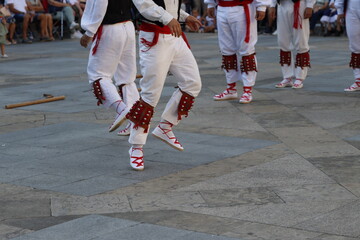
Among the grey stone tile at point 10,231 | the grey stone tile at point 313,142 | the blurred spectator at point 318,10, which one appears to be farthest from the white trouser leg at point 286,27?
the blurred spectator at point 318,10

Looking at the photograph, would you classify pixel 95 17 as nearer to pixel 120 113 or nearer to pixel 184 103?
pixel 120 113

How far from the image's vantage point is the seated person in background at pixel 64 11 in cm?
2388

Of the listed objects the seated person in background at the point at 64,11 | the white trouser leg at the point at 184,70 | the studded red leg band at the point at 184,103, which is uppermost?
the white trouser leg at the point at 184,70

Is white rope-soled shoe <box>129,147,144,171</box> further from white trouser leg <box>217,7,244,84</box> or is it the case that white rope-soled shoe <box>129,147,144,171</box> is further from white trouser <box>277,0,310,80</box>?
white trouser <box>277,0,310,80</box>

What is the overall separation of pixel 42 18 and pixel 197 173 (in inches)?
712

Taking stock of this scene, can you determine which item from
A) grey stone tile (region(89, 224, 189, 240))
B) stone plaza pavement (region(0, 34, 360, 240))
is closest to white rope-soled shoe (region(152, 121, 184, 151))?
stone plaza pavement (region(0, 34, 360, 240))

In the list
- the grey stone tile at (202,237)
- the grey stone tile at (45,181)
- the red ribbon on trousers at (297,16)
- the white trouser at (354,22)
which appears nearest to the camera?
the grey stone tile at (202,237)

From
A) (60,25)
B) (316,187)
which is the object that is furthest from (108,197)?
(60,25)

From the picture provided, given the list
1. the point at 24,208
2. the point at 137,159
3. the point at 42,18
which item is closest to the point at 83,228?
the point at 24,208

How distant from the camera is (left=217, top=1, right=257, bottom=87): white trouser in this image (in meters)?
10.0

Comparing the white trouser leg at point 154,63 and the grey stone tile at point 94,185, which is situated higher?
the white trouser leg at point 154,63

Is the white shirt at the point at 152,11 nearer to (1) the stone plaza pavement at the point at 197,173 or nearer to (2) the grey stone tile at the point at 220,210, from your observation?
(1) the stone plaza pavement at the point at 197,173

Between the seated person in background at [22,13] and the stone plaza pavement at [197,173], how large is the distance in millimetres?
11613

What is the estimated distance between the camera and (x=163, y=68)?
665cm
